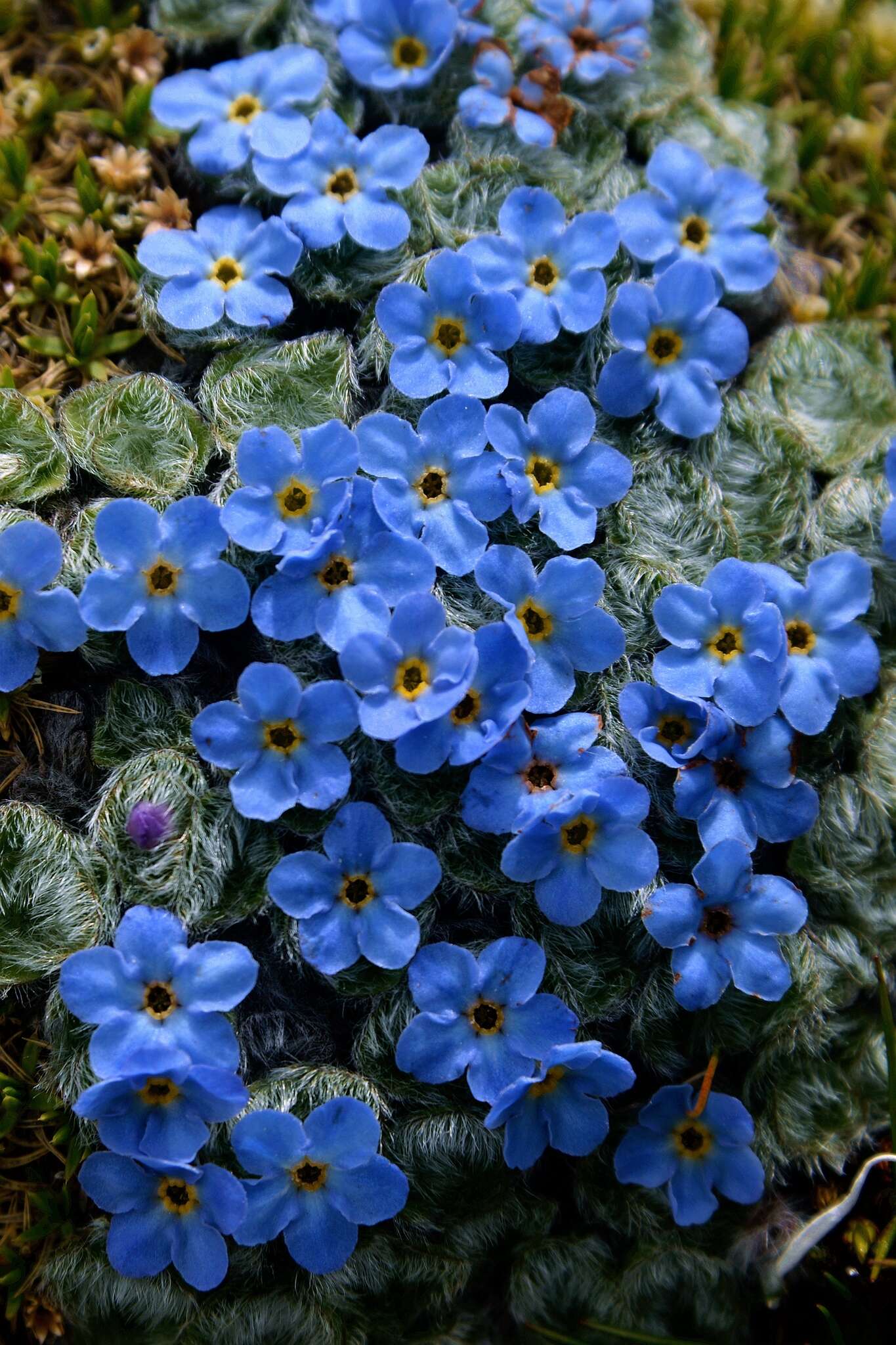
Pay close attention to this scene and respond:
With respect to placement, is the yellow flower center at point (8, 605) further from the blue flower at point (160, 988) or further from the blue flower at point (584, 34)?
the blue flower at point (584, 34)

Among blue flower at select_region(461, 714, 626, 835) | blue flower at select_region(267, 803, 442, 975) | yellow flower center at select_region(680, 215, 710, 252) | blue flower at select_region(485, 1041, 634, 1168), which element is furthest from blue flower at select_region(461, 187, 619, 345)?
blue flower at select_region(485, 1041, 634, 1168)

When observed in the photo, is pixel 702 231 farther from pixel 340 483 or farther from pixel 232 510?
pixel 232 510

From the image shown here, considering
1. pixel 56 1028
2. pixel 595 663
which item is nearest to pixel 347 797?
pixel 595 663

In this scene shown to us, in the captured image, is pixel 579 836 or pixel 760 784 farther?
pixel 760 784

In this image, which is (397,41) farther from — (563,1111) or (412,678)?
(563,1111)

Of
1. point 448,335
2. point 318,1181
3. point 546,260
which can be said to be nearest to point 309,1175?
point 318,1181

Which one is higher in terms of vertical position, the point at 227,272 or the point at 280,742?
the point at 227,272

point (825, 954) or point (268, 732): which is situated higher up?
point (268, 732)
